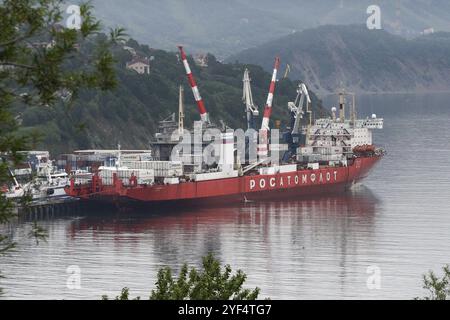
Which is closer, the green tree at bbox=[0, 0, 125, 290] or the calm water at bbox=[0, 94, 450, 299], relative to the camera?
the green tree at bbox=[0, 0, 125, 290]

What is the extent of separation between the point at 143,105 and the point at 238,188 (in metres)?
33.2

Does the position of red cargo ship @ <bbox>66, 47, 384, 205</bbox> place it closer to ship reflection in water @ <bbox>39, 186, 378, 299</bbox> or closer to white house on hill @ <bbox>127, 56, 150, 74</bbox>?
ship reflection in water @ <bbox>39, 186, 378, 299</bbox>

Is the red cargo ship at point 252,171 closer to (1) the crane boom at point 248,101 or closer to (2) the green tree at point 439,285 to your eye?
(1) the crane boom at point 248,101

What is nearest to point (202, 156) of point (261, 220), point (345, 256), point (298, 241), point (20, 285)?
point (261, 220)

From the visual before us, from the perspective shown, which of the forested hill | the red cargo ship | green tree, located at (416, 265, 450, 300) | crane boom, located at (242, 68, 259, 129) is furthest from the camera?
the forested hill

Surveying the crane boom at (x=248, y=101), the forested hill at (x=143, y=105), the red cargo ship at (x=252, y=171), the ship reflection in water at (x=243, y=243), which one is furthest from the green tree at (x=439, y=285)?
the forested hill at (x=143, y=105)

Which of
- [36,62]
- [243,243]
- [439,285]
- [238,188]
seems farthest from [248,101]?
[36,62]

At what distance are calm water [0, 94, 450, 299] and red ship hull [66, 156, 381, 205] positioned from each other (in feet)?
3.67

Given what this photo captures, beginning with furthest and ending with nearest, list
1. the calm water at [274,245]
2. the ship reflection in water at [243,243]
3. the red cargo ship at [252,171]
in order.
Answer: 1. the red cargo ship at [252,171]
2. the ship reflection in water at [243,243]
3. the calm water at [274,245]

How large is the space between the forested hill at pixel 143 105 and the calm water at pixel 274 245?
17126 mm

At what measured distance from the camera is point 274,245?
148 ft

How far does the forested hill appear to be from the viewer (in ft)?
260

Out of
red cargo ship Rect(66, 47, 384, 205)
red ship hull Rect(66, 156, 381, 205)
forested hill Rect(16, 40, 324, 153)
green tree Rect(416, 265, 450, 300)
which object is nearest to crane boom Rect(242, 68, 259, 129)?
red cargo ship Rect(66, 47, 384, 205)

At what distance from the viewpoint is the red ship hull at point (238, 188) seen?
57.5m
